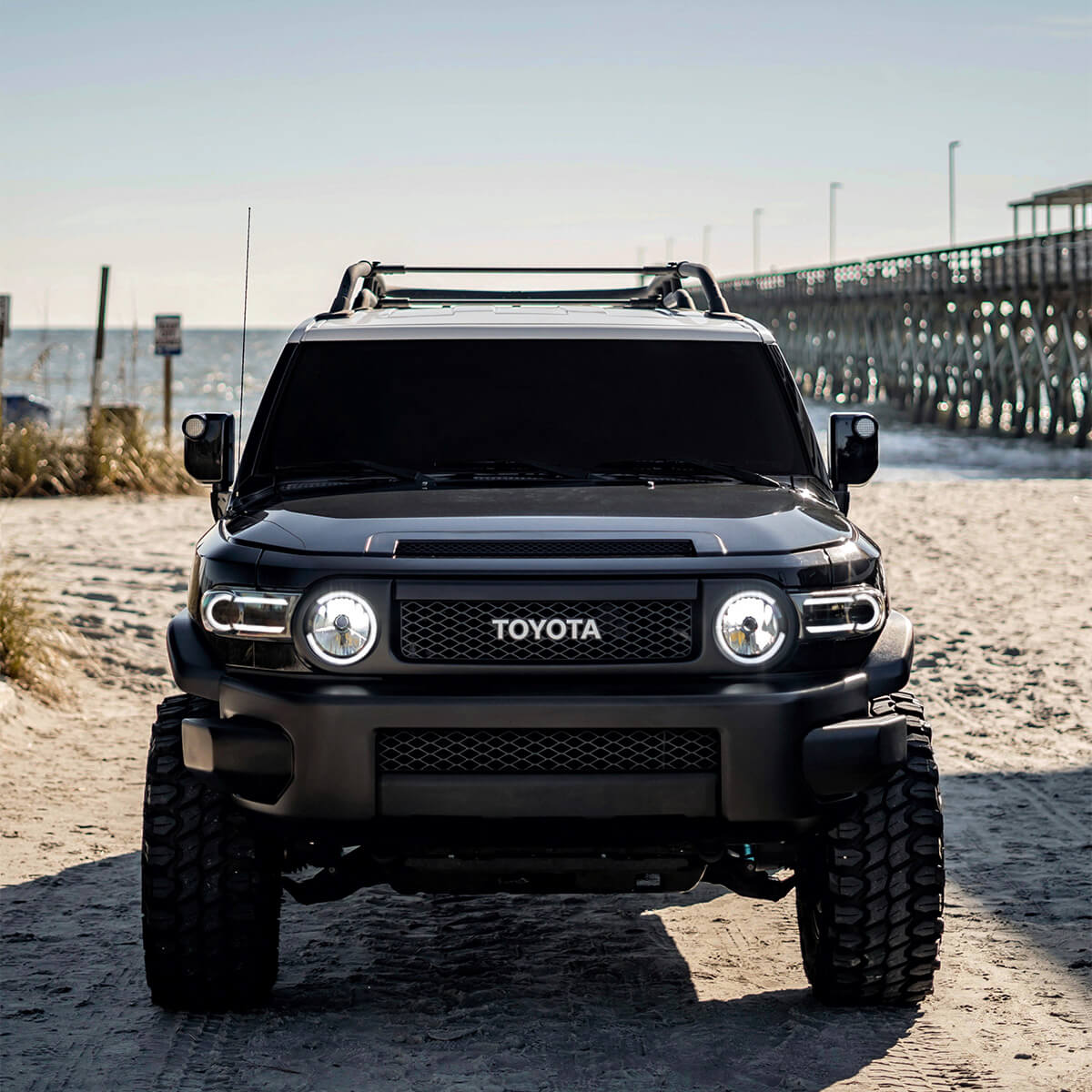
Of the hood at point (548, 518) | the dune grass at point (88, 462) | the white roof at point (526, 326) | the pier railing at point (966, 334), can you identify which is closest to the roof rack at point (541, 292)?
the white roof at point (526, 326)

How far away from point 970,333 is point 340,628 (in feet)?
163

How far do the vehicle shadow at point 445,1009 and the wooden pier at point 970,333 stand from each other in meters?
37.5

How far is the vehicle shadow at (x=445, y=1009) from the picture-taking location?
414 cm

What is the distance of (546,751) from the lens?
13.3 ft

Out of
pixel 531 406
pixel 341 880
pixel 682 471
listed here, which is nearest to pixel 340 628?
pixel 341 880

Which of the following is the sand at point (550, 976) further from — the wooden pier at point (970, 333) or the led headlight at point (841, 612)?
the wooden pier at point (970, 333)

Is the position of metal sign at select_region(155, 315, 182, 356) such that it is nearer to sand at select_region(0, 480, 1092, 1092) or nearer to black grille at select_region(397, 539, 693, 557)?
sand at select_region(0, 480, 1092, 1092)

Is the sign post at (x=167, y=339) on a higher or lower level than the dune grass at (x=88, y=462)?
higher

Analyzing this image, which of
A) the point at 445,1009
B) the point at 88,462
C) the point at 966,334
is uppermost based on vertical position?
the point at 966,334

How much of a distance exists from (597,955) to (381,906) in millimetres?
919

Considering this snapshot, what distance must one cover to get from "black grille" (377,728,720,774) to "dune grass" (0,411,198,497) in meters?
14.6

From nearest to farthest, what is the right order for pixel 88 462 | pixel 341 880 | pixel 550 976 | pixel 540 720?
pixel 540 720, pixel 341 880, pixel 550 976, pixel 88 462

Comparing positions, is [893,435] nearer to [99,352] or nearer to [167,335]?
[167,335]

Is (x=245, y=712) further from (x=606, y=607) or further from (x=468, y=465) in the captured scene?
(x=468, y=465)
